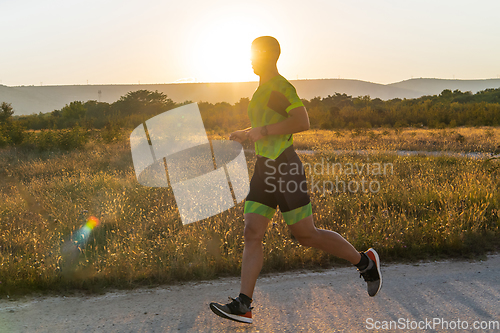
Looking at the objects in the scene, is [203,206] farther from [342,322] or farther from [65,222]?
[342,322]

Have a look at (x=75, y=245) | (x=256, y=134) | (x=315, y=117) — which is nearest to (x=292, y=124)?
(x=256, y=134)

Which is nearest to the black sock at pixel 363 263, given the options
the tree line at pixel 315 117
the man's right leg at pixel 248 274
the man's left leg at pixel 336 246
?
the man's left leg at pixel 336 246

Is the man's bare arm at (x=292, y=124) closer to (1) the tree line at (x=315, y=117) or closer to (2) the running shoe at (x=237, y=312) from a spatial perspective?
(2) the running shoe at (x=237, y=312)

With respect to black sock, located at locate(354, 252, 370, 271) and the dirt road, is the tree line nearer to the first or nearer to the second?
the dirt road

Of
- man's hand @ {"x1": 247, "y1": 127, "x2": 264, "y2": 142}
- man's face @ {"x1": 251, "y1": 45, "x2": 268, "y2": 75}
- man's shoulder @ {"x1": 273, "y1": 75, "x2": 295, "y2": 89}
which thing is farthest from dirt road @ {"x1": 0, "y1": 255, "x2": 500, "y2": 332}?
man's face @ {"x1": 251, "y1": 45, "x2": 268, "y2": 75}

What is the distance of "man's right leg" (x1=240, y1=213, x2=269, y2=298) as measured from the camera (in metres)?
2.52

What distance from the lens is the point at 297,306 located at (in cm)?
281

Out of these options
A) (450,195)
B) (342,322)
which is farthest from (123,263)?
(450,195)

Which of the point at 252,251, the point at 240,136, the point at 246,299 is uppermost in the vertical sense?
the point at 240,136

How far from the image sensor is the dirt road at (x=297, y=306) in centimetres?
253

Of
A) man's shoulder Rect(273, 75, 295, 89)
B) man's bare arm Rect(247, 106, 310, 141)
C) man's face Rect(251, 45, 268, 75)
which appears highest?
man's face Rect(251, 45, 268, 75)

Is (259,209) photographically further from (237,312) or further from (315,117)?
(315,117)

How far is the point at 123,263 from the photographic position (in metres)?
3.52

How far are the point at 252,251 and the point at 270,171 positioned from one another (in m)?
0.57
